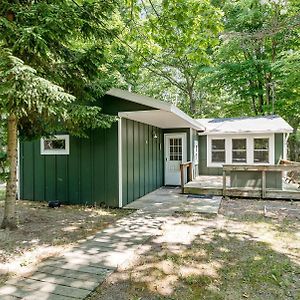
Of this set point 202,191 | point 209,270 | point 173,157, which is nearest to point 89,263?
point 209,270

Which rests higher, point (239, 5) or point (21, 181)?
point (239, 5)

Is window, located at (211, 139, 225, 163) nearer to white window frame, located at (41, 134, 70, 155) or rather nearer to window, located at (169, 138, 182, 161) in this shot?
window, located at (169, 138, 182, 161)

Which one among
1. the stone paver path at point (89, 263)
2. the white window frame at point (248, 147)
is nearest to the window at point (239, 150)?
the white window frame at point (248, 147)

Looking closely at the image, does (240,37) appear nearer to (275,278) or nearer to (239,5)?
(275,278)

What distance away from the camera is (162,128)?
11.1 m

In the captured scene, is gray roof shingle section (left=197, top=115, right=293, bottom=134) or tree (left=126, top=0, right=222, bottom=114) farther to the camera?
gray roof shingle section (left=197, top=115, right=293, bottom=134)

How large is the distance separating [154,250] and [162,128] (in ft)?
24.2

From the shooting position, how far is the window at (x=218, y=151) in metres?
12.6

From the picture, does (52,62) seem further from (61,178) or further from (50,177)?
(50,177)

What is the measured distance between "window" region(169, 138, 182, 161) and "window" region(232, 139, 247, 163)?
9.41 feet

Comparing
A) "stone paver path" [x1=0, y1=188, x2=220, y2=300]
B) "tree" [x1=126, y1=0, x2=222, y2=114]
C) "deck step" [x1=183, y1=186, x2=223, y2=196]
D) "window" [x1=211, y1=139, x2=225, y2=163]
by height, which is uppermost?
"tree" [x1=126, y1=0, x2=222, y2=114]

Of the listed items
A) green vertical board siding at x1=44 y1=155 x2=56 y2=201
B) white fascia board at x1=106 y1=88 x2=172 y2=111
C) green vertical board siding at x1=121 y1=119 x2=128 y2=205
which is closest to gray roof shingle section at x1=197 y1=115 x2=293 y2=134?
green vertical board siding at x1=121 y1=119 x2=128 y2=205

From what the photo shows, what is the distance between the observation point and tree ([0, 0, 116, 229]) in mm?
3834

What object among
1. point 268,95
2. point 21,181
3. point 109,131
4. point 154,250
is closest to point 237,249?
point 154,250
